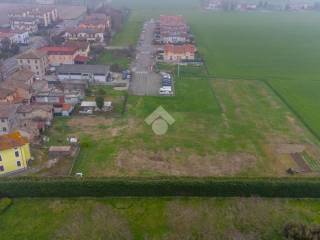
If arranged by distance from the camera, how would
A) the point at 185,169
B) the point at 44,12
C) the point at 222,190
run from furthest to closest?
the point at 44,12, the point at 185,169, the point at 222,190

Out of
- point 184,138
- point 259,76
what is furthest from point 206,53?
point 184,138

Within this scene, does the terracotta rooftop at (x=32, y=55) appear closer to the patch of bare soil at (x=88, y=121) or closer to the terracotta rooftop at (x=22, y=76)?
the terracotta rooftop at (x=22, y=76)

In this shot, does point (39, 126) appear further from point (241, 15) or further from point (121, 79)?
point (241, 15)

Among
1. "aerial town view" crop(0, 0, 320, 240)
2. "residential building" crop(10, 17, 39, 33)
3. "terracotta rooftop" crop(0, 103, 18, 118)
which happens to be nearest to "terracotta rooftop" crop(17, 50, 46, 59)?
"aerial town view" crop(0, 0, 320, 240)

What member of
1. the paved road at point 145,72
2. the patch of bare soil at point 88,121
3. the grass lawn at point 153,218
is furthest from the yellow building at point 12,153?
the paved road at point 145,72

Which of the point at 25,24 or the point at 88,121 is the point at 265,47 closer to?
the point at 88,121

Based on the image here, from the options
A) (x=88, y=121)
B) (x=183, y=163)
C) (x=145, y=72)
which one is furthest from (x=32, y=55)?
(x=183, y=163)
